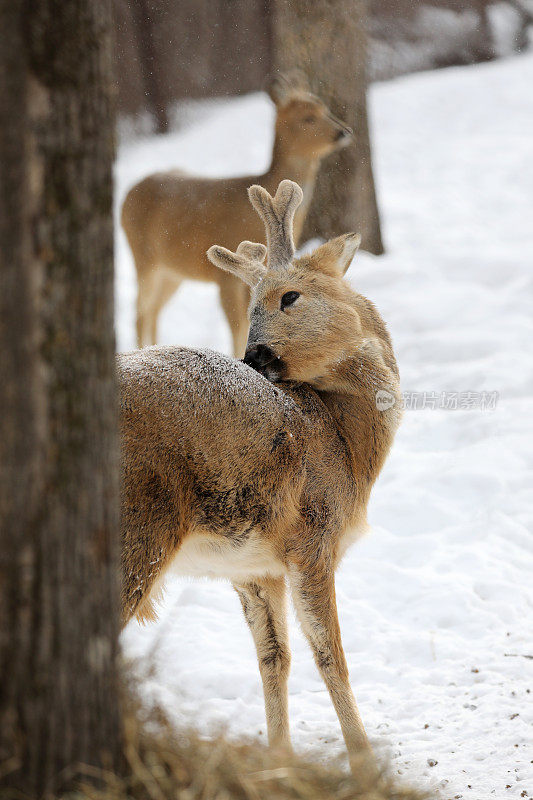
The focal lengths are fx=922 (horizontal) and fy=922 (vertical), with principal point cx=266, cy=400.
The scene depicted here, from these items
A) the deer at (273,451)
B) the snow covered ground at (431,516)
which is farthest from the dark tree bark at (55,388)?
the deer at (273,451)

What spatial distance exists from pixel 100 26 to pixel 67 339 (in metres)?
0.64

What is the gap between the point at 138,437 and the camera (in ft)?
10.2

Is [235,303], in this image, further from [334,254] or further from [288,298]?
[288,298]

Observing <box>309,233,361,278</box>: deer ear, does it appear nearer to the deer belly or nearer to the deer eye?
the deer eye

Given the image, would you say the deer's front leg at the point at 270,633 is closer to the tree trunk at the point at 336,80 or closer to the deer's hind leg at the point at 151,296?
the deer's hind leg at the point at 151,296

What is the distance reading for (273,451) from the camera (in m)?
3.41

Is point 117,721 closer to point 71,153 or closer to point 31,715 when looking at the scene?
point 31,715

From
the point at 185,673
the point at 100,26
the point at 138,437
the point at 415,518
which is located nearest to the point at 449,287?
the point at 415,518

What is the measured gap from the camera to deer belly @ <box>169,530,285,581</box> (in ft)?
10.9

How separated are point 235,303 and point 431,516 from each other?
2.21m

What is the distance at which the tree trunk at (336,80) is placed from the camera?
819 centimetres

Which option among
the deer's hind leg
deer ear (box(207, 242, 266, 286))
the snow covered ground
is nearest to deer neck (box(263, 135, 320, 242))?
the deer's hind leg

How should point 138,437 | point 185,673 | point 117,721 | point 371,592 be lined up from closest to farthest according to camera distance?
1. point 117,721
2. point 138,437
3. point 185,673
4. point 371,592

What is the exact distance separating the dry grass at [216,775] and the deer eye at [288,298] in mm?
1907
